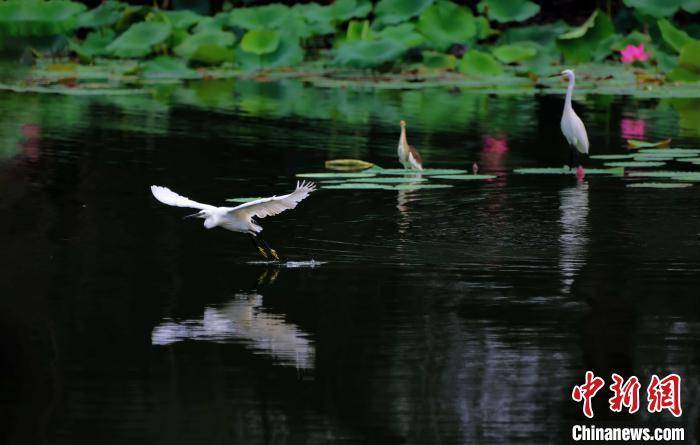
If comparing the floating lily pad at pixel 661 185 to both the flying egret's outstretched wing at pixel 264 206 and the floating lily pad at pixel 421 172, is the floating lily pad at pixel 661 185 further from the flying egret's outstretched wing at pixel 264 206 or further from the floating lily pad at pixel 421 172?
the flying egret's outstretched wing at pixel 264 206

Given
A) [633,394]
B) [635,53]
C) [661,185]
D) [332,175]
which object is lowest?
[633,394]

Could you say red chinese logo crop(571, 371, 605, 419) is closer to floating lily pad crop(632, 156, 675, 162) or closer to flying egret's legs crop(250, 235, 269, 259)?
flying egret's legs crop(250, 235, 269, 259)

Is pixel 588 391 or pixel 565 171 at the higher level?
pixel 565 171

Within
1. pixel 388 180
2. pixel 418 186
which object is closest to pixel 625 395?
pixel 418 186

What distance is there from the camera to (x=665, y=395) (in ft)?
20.2

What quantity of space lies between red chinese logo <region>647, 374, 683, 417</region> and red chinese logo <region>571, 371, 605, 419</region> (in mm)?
198

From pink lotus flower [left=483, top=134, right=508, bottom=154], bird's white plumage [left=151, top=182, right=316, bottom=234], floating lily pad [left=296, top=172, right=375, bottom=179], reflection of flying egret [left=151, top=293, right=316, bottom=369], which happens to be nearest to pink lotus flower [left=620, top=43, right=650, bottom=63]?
pink lotus flower [left=483, top=134, right=508, bottom=154]

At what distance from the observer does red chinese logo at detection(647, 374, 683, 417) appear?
19.9ft

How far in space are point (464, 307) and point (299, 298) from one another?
0.85 metres

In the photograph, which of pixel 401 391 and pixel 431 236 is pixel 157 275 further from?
pixel 401 391

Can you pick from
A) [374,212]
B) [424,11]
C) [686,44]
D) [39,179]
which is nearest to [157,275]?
[374,212]

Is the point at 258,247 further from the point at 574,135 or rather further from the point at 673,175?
the point at 574,135

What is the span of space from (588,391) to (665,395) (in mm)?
289

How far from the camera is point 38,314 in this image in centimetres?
769
